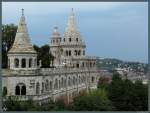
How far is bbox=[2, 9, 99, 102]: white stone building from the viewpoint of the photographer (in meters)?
11.3

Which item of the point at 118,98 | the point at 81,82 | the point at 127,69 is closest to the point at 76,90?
the point at 81,82

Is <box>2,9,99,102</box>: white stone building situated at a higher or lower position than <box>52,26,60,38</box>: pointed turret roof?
lower

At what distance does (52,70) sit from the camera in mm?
13492

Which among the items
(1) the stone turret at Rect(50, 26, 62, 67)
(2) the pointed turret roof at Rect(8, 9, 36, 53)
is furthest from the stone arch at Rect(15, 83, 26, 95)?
(1) the stone turret at Rect(50, 26, 62, 67)

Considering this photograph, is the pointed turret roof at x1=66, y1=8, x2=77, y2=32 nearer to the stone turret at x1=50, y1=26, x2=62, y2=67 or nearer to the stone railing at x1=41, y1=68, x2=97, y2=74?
the stone turret at x1=50, y1=26, x2=62, y2=67

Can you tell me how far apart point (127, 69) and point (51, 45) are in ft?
25.0

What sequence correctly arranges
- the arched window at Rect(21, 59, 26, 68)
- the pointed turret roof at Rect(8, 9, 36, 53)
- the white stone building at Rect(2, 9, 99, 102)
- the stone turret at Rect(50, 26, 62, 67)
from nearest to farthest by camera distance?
the pointed turret roof at Rect(8, 9, 36, 53)
the white stone building at Rect(2, 9, 99, 102)
the arched window at Rect(21, 59, 26, 68)
the stone turret at Rect(50, 26, 62, 67)

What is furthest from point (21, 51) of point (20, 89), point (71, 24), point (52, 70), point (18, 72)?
point (71, 24)

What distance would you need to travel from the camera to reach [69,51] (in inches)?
752

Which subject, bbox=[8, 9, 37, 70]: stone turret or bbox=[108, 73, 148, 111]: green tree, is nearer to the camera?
bbox=[8, 9, 37, 70]: stone turret

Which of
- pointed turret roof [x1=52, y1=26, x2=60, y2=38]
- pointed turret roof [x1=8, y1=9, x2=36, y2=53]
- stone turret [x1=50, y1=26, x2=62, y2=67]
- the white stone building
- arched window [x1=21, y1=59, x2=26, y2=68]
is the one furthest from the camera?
pointed turret roof [x1=52, y1=26, x2=60, y2=38]

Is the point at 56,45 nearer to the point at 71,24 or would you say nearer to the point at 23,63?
the point at 71,24

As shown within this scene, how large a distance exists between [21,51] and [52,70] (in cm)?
231

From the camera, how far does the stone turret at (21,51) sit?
11227 mm
